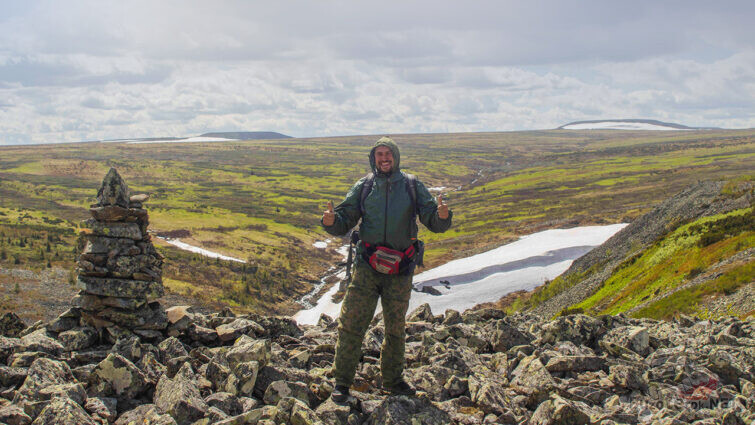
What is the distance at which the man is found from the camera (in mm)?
8977

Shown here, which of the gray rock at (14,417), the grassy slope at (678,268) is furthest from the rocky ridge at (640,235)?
the gray rock at (14,417)

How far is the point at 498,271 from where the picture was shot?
188 ft

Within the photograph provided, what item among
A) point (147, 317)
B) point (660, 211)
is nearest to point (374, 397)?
point (147, 317)

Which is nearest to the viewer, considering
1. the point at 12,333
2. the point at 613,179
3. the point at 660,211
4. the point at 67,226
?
the point at 12,333

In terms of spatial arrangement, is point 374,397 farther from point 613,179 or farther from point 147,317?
point 613,179

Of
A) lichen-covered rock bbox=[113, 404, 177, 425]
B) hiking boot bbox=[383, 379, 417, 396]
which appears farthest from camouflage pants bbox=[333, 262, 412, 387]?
lichen-covered rock bbox=[113, 404, 177, 425]

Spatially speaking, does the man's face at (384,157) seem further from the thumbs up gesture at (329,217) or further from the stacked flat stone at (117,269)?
the stacked flat stone at (117,269)

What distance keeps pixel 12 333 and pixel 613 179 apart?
173 m

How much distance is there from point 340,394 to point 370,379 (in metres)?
1.54

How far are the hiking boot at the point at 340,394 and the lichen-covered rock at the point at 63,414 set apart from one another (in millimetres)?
3810

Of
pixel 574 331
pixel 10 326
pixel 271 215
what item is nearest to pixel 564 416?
pixel 574 331

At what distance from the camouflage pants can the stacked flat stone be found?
565 centimetres

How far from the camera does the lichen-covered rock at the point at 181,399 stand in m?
8.02

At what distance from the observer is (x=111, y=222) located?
12.2 metres
